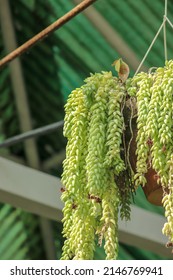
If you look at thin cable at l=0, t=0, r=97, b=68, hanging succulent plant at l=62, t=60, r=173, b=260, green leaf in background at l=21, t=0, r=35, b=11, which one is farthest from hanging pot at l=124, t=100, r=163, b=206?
green leaf in background at l=21, t=0, r=35, b=11

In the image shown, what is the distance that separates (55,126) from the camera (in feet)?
18.0

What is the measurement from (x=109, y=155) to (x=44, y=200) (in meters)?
2.51

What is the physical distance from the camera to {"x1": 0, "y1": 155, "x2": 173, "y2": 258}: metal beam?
5520mm

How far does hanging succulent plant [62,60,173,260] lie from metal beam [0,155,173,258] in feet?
7.19

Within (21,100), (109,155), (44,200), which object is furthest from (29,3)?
(109,155)

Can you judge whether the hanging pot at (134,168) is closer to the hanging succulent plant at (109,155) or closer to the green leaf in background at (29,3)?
the hanging succulent plant at (109,155)

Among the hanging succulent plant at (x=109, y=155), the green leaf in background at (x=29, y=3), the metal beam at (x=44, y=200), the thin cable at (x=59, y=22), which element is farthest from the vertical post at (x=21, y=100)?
the hanging succulent plant at (x=109, y=155)

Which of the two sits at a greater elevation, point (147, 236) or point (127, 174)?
point (147, 236)

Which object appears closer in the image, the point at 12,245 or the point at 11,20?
the point at 11,20

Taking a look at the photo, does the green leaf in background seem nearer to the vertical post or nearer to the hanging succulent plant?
the vertical post

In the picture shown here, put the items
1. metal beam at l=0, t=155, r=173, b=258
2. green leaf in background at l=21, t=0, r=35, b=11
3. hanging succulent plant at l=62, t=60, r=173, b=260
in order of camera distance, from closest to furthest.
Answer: hanging succulent plant at l=62, t=60, r=173, b=260 < metal beam at l=0, t=155, r=173, b=258 < green leaf in background at l=21, t=0, r=35, b=11

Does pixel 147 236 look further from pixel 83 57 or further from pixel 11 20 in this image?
pixel 11 20
